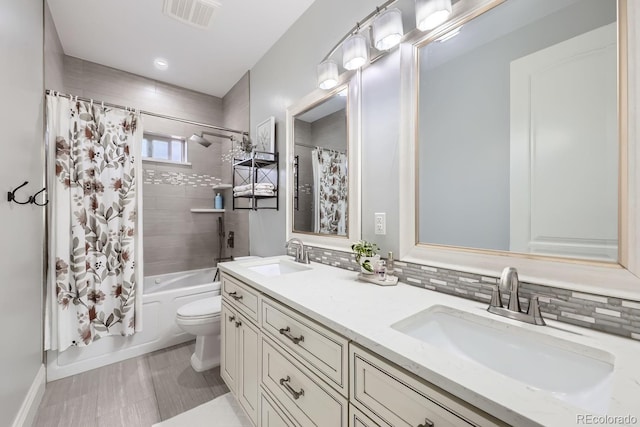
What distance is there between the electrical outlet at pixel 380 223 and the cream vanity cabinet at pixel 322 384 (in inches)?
25.1

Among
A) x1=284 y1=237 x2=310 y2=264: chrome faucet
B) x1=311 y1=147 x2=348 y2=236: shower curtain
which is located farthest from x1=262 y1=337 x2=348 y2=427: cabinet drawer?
x1=311 y1=147 x2=348 y2=236: shower curtain

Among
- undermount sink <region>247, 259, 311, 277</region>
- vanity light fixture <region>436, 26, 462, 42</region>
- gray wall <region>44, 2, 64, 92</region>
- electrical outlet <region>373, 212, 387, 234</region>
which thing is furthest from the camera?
gray wall <region>44, 2, 64, 92</region>

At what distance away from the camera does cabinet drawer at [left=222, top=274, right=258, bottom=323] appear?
1279 millimetres

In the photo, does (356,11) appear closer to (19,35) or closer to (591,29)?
(591,29)

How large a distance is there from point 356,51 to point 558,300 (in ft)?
4.48

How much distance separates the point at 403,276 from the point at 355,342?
57 centimetres

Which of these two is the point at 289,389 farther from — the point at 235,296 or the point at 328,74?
the point at 328,74

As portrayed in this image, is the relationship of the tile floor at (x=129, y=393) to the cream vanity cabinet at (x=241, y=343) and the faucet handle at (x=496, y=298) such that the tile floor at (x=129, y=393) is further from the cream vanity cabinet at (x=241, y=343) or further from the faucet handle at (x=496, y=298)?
the faucet handle at (x=496, y=298)

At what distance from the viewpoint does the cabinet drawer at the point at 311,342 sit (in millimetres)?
785

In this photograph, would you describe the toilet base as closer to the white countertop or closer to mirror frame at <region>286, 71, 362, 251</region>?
the white countertop

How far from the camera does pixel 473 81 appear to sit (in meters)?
1.12

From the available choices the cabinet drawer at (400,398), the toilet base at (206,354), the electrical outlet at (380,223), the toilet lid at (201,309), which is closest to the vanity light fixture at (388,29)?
the electrical outlet at (380,223)

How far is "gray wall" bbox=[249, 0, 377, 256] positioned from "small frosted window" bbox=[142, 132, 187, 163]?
1110mm

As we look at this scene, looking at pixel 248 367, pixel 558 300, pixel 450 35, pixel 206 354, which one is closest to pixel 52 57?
pixel 206 354
